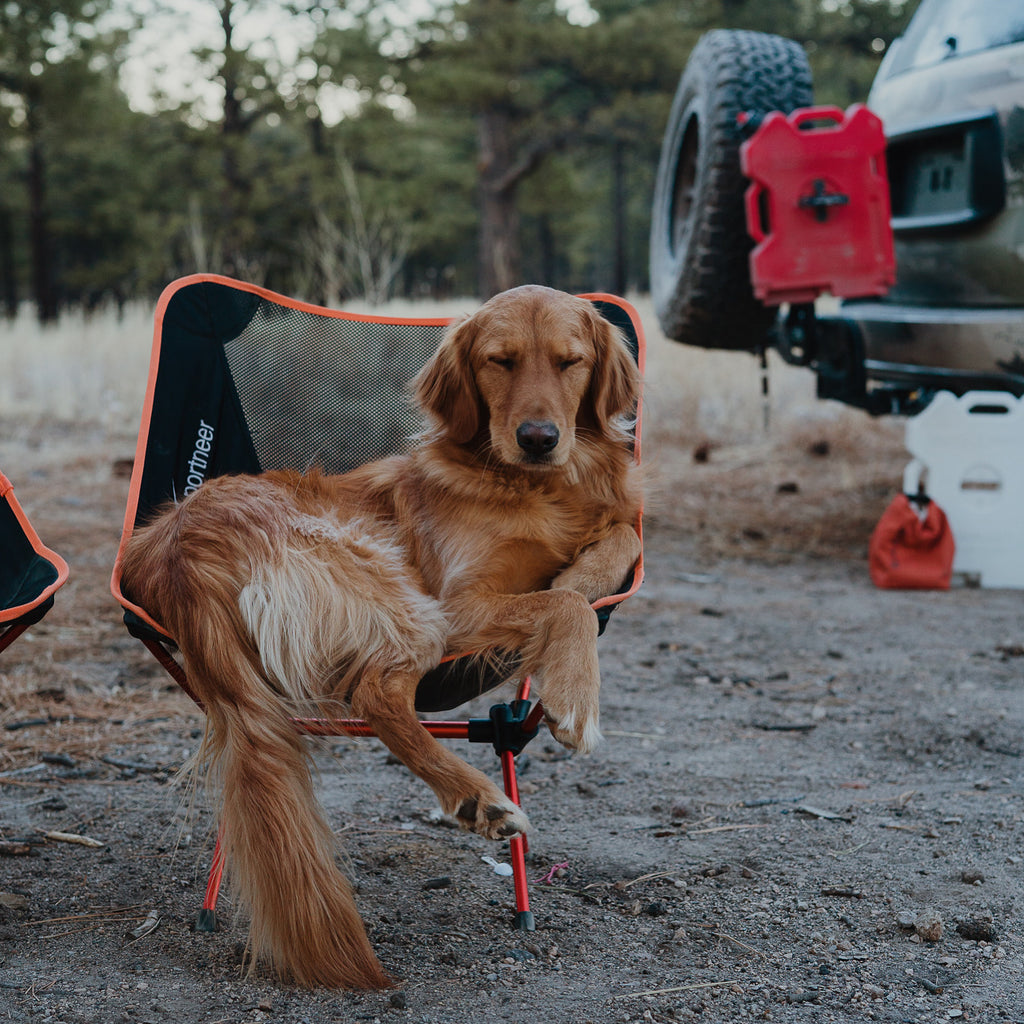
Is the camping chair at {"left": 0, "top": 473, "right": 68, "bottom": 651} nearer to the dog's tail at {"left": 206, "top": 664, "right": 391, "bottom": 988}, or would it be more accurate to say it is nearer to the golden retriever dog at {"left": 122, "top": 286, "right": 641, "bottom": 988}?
the golden retriever dog at {"left": 122, "top": 286, "right": 641, "bottom": 988}

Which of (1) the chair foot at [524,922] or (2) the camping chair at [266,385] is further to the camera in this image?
(2) the camping chair at [266,385]

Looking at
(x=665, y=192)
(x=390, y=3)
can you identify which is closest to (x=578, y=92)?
(x=390, y=3)

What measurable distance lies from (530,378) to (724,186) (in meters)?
2.57

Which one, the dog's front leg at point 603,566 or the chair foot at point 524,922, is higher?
the dog's front leg at point 603,566

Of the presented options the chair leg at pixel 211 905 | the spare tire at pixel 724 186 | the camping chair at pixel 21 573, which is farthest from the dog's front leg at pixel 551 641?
the spare tire at pixel 724 186

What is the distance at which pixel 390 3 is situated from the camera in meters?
18.0

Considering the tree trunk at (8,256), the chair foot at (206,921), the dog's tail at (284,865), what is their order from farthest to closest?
the tree trunk at (8,256), the chair foot at (206,921), the dog's tail at (284,865)

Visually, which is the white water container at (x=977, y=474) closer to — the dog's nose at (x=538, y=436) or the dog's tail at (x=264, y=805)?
the dog's nose at (x=538, y=436)

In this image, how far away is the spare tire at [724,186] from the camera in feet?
15.1

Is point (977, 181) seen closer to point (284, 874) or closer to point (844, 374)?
point (844, 374)

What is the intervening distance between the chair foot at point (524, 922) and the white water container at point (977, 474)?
315 cm

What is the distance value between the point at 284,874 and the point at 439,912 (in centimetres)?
55

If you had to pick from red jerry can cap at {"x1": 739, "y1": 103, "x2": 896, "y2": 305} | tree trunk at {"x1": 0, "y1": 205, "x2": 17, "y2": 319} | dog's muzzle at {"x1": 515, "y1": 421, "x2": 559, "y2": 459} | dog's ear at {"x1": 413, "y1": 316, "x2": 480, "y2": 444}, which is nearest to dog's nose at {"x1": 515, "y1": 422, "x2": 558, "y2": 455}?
dog's muzzle at {"x1": 515, "y1": 421, "x2": 559, "y2": 459}

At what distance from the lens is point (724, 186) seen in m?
4.56
